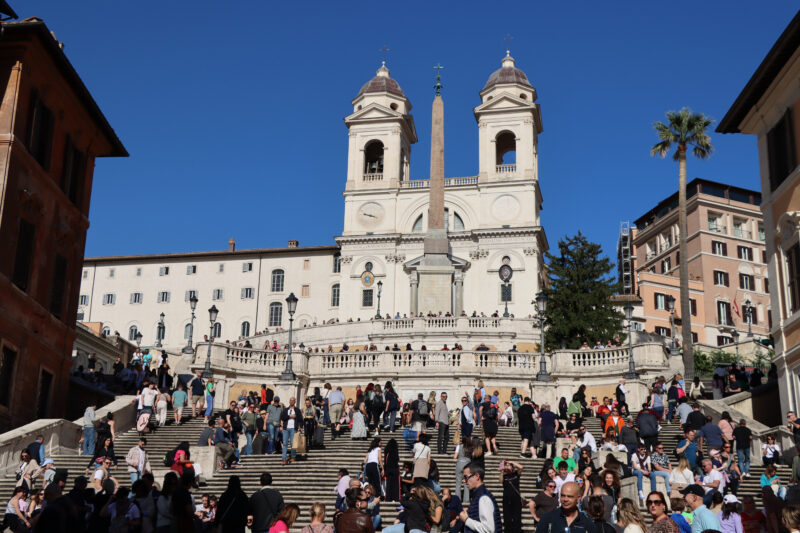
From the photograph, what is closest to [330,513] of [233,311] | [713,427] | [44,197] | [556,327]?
[713,427]

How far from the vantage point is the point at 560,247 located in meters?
54.7

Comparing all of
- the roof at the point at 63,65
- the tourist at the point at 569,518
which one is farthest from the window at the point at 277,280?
the tourist at the point at 569,518

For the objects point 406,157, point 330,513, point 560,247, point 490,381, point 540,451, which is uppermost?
point 406,157

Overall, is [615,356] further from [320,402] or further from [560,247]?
[560,247]

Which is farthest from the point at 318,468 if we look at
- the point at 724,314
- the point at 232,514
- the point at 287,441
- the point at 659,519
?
the point at 724,314

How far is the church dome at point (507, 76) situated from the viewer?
265 ft

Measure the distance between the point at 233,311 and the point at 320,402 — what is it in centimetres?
5708

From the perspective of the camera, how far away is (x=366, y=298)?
2987 inches

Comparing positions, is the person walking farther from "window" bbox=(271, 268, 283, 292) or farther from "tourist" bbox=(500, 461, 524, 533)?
"window" bbox=(271, 268, 283, 292)

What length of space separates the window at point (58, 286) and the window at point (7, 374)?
3.28 meters

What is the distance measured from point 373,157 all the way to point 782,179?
58660 millimetres

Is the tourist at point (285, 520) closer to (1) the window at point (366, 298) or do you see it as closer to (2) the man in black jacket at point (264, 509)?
(2) the man in black jacket at point (264, 509)

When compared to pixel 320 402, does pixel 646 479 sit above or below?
below

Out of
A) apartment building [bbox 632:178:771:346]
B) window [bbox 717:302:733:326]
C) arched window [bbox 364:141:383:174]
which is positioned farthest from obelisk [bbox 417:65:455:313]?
window [bbox 717:302:733:326]
